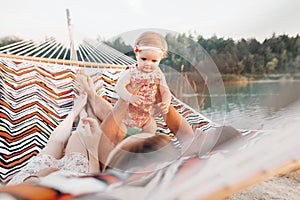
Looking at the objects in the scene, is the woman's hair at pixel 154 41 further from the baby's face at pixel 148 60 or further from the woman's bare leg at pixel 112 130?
the woman's bare leg at pixel 112 130

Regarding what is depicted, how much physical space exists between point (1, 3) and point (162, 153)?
585 millimetres

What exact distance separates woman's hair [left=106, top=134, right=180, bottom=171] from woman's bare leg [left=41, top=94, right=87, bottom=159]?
26 cm

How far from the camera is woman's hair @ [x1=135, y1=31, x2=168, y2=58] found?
665 millimetres

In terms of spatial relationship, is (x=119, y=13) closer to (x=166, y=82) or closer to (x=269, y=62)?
(x=166, y=82)

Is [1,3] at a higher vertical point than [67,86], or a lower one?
higher

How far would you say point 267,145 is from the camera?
0.54m

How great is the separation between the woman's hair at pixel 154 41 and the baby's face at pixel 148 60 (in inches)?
0.5

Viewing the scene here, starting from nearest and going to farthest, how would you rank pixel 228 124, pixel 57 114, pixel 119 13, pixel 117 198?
pixel 117 198
pixel 228 124
pixel 119 13
pixel 57 114

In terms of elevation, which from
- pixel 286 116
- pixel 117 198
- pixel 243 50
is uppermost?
pixel 243 50

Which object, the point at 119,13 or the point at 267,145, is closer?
the point at 267,145

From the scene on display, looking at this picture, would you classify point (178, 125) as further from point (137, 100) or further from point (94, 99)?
point (94, 99)

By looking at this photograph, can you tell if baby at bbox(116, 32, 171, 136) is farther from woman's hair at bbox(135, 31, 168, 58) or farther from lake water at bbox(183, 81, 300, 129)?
lake water at bbox(183, 81, 300, 129)

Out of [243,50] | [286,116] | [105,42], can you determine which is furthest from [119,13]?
[286,116]

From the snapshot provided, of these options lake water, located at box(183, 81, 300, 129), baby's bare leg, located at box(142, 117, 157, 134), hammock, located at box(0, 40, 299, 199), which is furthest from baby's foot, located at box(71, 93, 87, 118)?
lake water, located at box(183, 81, 300, 129)
